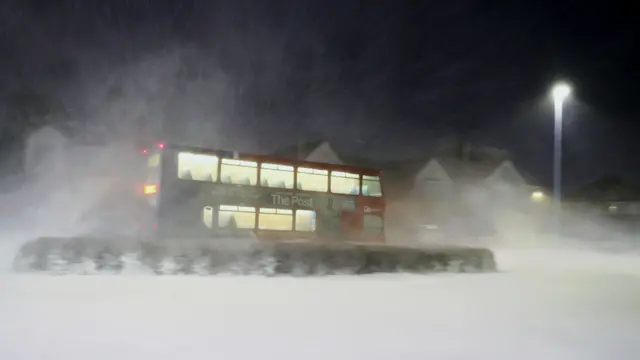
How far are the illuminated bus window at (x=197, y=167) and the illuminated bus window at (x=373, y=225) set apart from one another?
4.54 m

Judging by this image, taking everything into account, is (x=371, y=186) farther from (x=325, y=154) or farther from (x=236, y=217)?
(x=325, y=154)

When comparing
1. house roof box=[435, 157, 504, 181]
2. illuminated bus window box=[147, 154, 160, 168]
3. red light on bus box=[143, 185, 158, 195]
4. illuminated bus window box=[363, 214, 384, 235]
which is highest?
house roof box=[435, 157, 504, 181]

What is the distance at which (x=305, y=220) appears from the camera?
44.5 feet

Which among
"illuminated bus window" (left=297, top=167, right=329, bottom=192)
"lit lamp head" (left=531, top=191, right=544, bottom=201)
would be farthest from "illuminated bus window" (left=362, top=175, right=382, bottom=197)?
"lit lamp head" (left=531, top=191, right=544, bottom=201)

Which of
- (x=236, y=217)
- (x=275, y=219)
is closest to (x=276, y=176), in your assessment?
(x=275, y=219)

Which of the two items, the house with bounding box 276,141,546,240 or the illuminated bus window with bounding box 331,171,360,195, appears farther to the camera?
the house with bounding box 276,141,546,240

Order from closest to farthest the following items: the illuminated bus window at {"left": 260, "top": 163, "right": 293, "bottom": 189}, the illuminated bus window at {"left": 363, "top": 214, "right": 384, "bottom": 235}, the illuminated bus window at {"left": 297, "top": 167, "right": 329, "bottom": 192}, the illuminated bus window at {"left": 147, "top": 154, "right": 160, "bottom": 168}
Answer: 1. the illuminated bus window at {"left": 147, "top": 154, "right": 160, "bottom": 168}
2. the illuminated bus window at {"left": 260, "top": 163, "right": 293, "bottom": 189}
3. the illuminated bus window at {"left": 297, "top": 167, "right": 329, "bottom": 192}
4. the illuminated bus window at {"left": 363, "top": 214, "right": 384, "bottom": 235}

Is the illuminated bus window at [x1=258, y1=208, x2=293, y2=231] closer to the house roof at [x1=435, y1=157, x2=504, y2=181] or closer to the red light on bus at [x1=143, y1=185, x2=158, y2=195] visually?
the red light on bus at [x1=143, y1=185, x2=158, y2=195]

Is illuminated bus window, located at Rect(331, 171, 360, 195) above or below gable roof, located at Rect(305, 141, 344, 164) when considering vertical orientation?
below

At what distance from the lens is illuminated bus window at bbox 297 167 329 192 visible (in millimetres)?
13766

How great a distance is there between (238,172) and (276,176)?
98 cm

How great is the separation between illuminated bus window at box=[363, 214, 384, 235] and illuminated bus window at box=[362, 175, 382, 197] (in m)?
0.63

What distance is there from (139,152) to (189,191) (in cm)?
194

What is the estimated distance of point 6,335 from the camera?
15.7 feet
